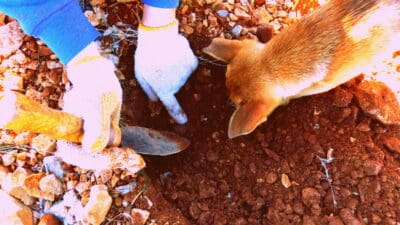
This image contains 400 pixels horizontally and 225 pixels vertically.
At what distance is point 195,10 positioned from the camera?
2.42 meters

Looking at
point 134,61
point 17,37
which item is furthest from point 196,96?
point 17,37

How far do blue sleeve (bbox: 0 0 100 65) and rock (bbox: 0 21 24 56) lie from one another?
544 millimetres

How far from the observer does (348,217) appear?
80.5 inches

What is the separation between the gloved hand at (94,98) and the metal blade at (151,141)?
6.6 inches

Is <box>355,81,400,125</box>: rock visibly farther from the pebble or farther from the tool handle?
the tool handle

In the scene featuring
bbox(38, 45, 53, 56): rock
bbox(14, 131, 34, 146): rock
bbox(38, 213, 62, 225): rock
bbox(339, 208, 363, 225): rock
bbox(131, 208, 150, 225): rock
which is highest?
bbox(38, 45, 53, 56): rock

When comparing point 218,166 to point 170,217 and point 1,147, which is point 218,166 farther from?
point 1,147

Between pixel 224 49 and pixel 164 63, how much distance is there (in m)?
0.30

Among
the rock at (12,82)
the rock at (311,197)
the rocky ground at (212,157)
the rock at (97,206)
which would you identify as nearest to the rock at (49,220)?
the rocky ground at (212,157)

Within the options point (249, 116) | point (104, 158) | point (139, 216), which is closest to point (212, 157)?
point (249, 116)

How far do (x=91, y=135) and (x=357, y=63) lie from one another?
1.22m

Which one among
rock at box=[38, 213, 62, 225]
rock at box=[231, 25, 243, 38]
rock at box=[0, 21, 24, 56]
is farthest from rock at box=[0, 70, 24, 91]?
rock at box=[231, 25, 243, 38]

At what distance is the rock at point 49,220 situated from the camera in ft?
6.41

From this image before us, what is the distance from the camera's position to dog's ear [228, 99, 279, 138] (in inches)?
81.7
